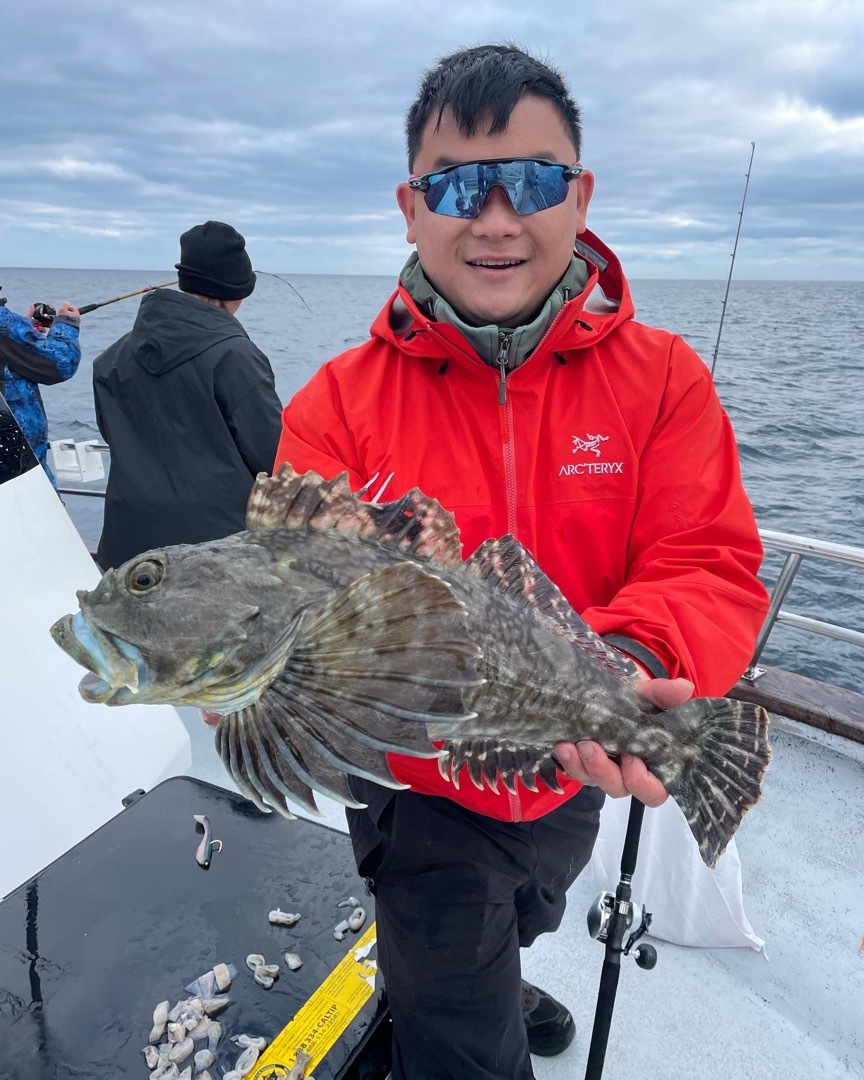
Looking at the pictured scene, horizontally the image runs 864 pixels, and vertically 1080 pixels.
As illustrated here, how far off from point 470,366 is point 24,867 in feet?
10.6

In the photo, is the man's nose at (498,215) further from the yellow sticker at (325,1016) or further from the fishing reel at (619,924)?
the yellow sticker at (325,1016)

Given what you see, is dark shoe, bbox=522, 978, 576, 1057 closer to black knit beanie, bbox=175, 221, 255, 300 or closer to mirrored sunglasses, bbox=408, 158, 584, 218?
mirrored sunglasses, bbox=408, 158, 584, 218

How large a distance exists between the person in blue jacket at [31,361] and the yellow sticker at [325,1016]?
5.51m

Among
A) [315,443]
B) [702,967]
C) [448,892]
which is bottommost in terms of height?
[702,967]

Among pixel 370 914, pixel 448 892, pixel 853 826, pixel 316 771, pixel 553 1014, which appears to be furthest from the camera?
pixel 853 826

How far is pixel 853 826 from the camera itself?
16.3 feet

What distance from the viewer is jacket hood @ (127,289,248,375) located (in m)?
5.19

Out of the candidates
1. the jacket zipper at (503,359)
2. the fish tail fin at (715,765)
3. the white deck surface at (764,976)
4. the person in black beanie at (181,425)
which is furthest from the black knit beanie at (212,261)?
the fish tail fin at (715,765)

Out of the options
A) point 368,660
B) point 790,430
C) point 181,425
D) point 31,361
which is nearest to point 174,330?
point 181,425

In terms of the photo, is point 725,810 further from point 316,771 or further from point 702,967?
point 702,967

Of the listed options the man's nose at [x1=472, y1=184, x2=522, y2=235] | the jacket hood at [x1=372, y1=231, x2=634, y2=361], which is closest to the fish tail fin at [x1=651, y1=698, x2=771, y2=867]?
the jacket hood at [x1=372, y1=231, x2=634, y2=361]

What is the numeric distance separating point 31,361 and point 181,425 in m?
2.74

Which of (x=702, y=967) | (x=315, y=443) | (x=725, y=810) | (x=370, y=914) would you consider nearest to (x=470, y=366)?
(x=315, y=443)

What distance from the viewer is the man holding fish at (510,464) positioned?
2697 millimetres
